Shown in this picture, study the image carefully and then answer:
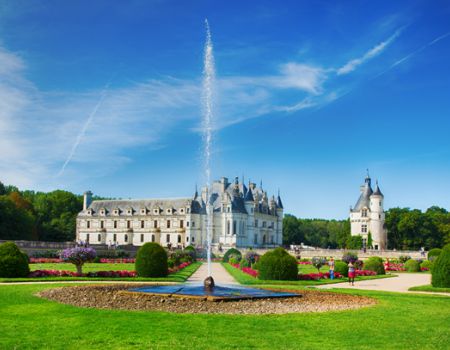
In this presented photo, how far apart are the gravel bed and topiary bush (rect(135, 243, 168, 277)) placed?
26.6 ft

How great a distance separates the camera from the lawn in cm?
867

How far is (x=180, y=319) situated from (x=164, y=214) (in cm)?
7380

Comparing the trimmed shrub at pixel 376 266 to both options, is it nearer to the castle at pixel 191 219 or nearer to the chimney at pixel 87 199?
the castle at pixel 191 219

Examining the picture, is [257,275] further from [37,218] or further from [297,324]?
[37,218]

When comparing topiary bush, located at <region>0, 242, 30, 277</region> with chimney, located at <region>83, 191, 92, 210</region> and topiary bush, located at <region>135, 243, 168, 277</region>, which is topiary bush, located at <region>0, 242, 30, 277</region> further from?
chimney, located at <region>83, 191, 92, 210</region>

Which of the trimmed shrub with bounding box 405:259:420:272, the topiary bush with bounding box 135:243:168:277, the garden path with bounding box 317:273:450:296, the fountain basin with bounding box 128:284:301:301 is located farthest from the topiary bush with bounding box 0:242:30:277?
the trimmed shrub with bounding box 405:259:420:272

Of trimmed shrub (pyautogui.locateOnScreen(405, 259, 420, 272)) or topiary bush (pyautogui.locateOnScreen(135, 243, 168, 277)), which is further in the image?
trimmed shrub (pyautogui.locateOnScreen(405, 259, 420, 272))

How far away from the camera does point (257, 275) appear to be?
25.0m

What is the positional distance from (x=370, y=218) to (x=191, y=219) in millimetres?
25256

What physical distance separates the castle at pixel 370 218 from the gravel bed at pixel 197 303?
6310 centimetres

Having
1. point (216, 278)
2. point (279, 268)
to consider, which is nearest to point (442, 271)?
point (279, 268)

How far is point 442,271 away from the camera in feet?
69.4

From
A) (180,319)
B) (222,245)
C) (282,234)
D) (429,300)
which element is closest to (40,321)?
(180,319)

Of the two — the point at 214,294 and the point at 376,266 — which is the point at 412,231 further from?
the point at 214,294
